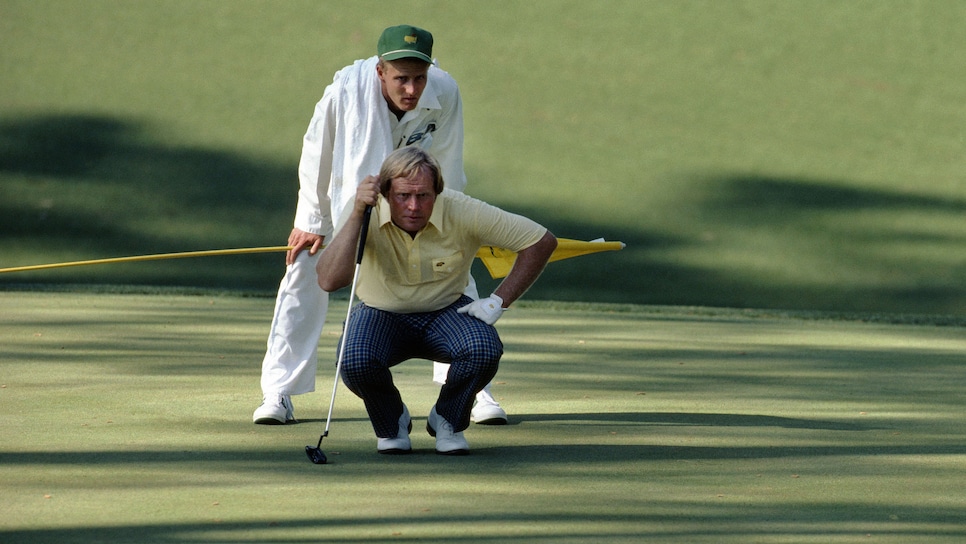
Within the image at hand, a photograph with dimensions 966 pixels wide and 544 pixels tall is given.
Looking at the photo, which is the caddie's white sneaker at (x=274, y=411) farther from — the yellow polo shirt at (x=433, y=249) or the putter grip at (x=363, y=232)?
the putter grip at (x=363, y=232)

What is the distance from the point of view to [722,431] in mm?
3977

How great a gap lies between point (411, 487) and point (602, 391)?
1.76 m

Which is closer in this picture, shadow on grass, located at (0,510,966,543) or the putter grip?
shadow on grass, located at (0,510,966,543)

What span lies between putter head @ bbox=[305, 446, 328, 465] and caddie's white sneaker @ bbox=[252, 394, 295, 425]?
0.57 metres

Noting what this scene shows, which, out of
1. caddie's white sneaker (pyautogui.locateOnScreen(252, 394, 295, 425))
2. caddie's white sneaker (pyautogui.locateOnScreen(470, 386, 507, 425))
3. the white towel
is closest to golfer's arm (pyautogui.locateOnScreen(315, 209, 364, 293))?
the white towel

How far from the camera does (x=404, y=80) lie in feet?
12.4

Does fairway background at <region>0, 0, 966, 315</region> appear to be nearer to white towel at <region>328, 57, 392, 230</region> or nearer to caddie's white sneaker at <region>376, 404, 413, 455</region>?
white towel at <region>328, 57, 392, 230</region>

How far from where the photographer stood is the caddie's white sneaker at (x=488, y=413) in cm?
404

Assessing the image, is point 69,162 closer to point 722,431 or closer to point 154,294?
point 154,294

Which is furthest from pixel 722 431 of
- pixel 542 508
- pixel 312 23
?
pixel 312 23

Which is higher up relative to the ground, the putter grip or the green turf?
the putter grip

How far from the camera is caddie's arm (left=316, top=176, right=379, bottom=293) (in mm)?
3482

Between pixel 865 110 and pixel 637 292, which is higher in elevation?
pixel 865 110

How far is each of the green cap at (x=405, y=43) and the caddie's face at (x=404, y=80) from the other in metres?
0.04
